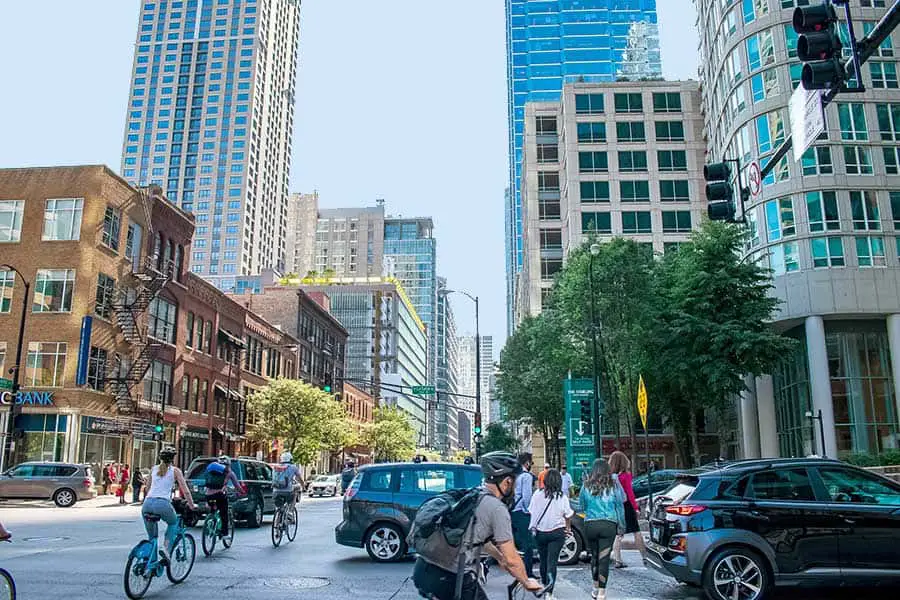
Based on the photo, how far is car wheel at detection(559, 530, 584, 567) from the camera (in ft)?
42.8

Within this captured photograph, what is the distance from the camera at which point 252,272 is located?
16038 centimetres

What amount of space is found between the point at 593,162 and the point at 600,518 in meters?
56.7

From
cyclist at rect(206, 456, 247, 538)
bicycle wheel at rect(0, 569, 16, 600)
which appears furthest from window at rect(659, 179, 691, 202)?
bicycle wheel at rect(0, 569, 16, 600)

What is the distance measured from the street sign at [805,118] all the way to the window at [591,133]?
5526 cm

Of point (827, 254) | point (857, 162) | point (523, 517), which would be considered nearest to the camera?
point (523, 517)

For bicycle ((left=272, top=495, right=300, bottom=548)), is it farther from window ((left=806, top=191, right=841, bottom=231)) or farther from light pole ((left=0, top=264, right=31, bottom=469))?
window ((left=806, top=191, right=841, bottom=231))

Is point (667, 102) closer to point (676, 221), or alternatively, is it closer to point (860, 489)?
point (676, 221)

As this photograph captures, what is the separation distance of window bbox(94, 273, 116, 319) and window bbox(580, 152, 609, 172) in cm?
3882

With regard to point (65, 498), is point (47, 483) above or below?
above

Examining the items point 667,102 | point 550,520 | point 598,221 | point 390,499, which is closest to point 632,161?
point 598,221

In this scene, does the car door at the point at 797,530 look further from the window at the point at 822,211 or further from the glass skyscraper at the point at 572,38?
the glass skyscraper at the point at 572,38

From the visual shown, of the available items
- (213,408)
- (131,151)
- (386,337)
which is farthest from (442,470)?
(131,151)

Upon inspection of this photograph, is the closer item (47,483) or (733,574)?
(733,574)

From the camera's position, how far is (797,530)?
8891mm
